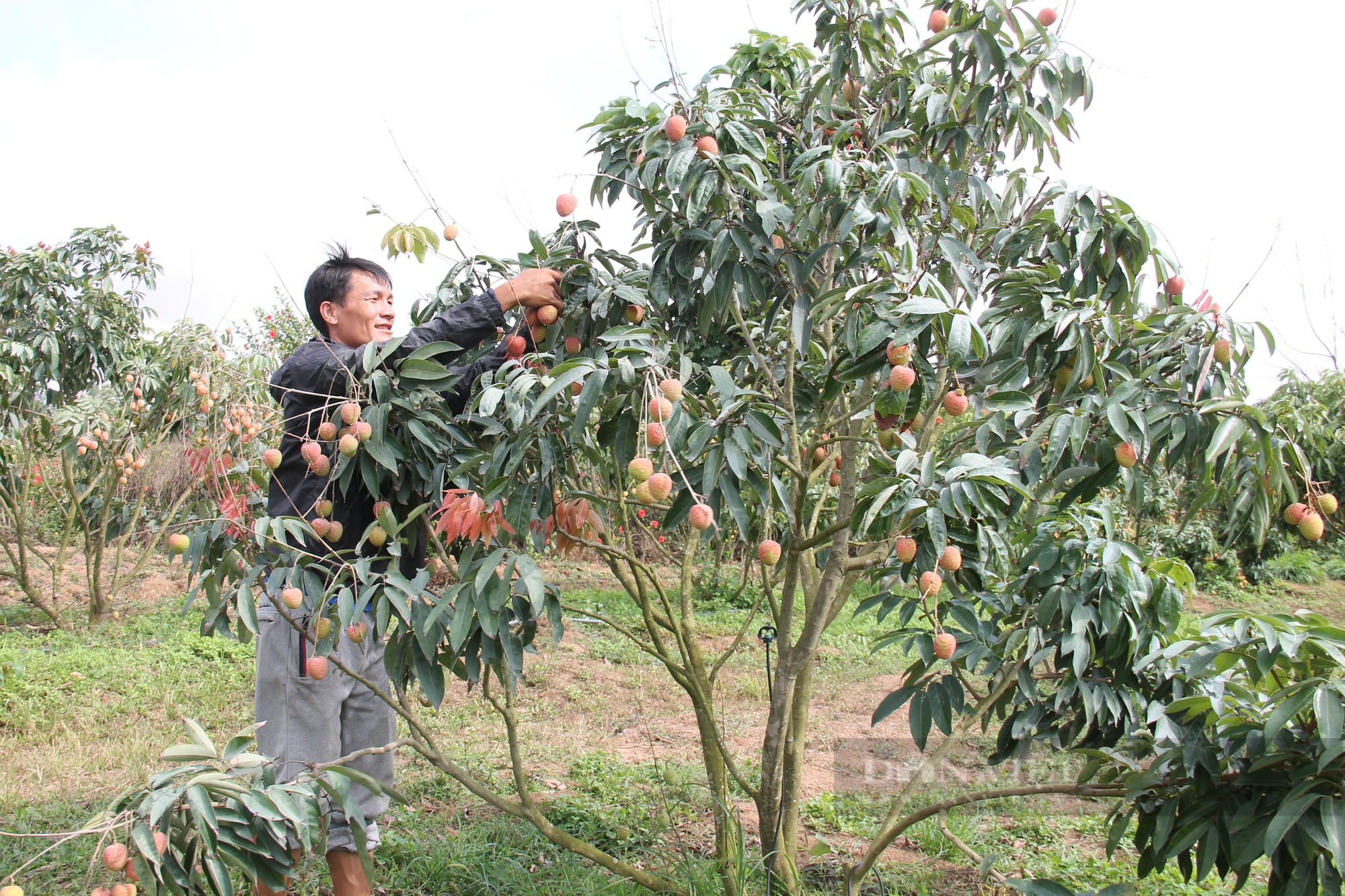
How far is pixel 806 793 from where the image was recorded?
3.01m

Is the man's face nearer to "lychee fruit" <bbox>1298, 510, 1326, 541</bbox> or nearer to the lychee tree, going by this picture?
the lychee tree

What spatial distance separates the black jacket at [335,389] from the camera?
173cm

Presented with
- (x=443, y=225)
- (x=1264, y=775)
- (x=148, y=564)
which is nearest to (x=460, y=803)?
(x=443, y=225)

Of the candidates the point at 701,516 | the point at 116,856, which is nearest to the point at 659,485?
the point at 701,516

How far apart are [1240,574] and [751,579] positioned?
4.52m

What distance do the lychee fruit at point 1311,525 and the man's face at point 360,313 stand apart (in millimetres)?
1843

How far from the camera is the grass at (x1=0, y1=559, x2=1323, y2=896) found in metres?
2.34

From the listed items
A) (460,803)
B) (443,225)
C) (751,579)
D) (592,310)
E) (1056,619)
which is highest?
(443,225)

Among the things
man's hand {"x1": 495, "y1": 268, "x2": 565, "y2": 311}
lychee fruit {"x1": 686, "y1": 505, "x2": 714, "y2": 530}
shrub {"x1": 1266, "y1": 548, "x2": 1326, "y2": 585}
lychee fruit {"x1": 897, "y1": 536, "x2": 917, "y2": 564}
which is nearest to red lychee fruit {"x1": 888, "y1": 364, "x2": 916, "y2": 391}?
lychee fruit {"x1": 897, "y1": 536, "x2": 917, "y2": 564}

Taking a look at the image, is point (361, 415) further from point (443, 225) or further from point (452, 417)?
point (443, 225)

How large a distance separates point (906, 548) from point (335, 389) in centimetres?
124

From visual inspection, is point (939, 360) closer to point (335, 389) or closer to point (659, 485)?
point (659, 485)

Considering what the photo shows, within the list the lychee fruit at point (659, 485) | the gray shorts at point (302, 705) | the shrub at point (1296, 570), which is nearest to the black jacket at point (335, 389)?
the gray shorts at point (302, 705)

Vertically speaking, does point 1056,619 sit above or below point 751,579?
above
